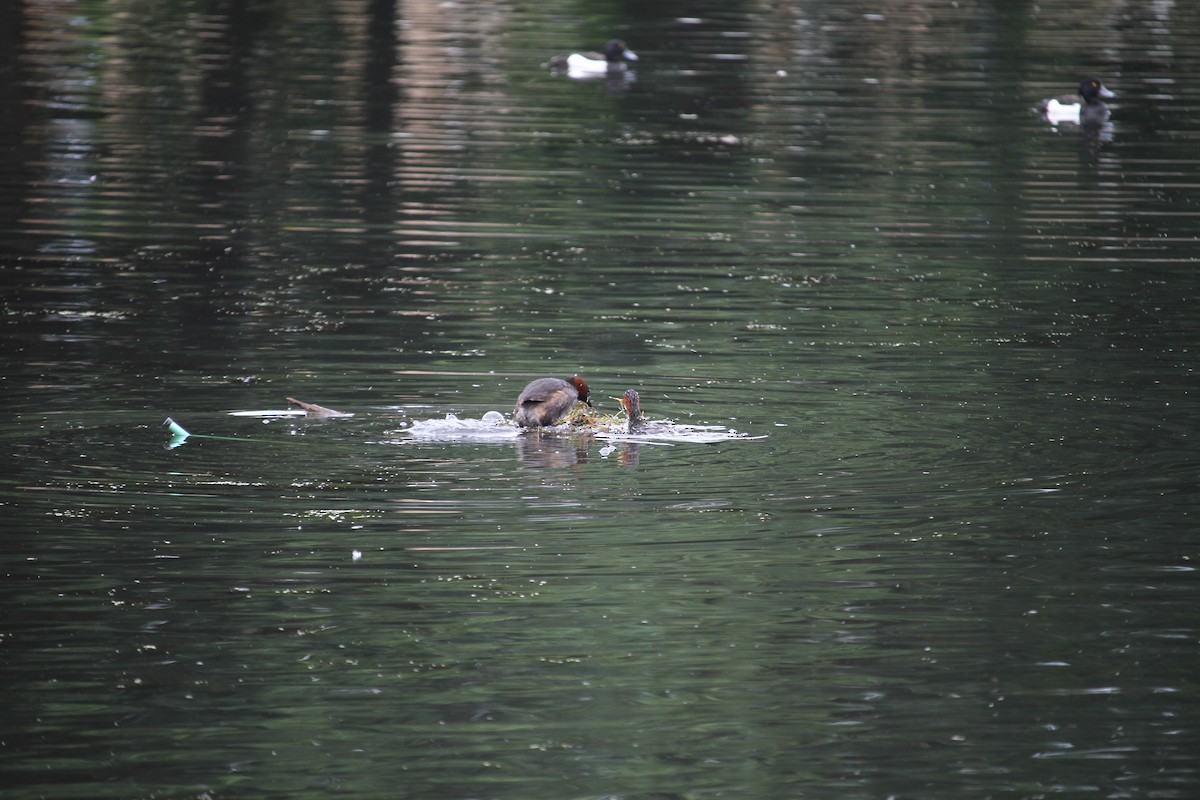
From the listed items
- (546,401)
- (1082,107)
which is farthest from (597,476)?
(1082,107)

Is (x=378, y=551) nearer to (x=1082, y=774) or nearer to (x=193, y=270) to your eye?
(x=1082, y=774)

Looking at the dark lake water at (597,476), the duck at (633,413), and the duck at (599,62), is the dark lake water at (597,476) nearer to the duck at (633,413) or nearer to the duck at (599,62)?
the duck at (633,413)

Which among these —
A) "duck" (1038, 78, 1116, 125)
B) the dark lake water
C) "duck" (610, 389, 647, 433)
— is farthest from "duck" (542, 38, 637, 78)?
"duck" (610, 389, 647, 433)

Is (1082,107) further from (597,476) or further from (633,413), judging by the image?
(597,476)

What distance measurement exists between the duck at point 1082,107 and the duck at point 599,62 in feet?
30.4

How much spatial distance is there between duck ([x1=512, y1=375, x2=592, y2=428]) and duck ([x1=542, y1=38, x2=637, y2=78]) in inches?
1052

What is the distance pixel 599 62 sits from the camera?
1561 inches

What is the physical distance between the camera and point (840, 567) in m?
10.1

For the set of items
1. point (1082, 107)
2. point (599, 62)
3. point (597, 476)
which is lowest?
point (599, 62)

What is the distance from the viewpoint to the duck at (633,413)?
1269 cm

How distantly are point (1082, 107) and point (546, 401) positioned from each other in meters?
22.9

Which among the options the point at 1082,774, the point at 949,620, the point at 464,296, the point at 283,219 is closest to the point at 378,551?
the point at 949,620

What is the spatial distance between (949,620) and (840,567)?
88cm

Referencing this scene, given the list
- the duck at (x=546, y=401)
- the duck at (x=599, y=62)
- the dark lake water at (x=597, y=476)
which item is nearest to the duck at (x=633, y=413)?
the dark lake water at (x=597, y=476)
